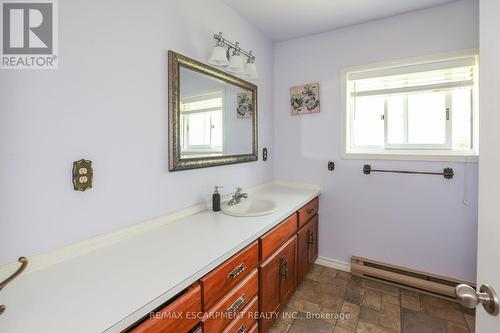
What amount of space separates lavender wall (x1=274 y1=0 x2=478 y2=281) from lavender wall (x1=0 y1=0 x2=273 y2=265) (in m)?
1.27

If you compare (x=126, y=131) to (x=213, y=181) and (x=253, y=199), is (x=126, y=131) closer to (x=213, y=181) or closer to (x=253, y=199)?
(x=213, y=181)

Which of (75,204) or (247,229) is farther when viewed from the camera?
(247,229)

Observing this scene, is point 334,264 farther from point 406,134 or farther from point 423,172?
point 406,134

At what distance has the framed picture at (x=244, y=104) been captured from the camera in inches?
83.3

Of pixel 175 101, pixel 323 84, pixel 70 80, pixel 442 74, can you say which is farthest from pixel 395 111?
pixel 70 80

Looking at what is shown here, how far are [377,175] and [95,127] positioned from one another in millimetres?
2228

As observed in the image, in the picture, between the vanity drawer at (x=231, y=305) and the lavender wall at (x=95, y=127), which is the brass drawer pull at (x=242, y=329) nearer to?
the vanity drawer at (x=231, y=305)

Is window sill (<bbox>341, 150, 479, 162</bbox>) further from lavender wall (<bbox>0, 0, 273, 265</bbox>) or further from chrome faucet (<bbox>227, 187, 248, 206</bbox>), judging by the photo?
lavender wall (<bbox>0, 0, 273, 265</bbox>)

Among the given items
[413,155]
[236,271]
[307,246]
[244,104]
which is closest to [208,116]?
[244,104]

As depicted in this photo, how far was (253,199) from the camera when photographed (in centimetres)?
205

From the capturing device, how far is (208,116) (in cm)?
176

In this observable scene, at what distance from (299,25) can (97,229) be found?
2327 millimetres

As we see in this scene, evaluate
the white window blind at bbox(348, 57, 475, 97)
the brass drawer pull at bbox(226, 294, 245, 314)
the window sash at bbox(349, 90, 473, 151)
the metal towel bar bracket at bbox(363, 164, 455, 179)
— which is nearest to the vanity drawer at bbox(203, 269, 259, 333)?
the brass drawer pull at bbox(226, 294, 245, 314)

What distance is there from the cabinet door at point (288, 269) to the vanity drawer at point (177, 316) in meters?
0.83
